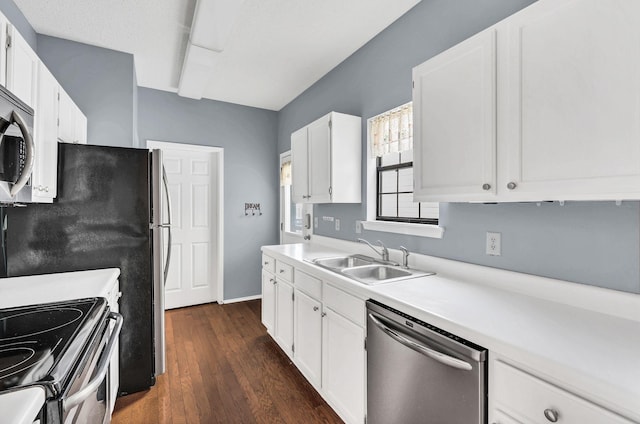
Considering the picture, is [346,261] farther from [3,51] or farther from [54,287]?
[3,51]

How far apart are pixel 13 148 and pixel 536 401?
6.63 feet

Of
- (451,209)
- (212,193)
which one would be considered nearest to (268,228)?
(212,193)

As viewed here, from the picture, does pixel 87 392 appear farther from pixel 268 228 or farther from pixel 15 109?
pixel 268 228

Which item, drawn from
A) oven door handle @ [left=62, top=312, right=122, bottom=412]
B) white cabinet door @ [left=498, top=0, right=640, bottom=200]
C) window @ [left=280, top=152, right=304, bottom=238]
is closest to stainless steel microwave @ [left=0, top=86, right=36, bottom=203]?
oven door handle @ [left=62, top=312, right=122, bottom=412]

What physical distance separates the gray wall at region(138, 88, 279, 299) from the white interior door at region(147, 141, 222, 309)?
143 mm

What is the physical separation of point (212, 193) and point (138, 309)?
220 centimetres

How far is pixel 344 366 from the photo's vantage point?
1748 millimetres

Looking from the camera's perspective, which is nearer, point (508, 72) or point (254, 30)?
point (508, 72)

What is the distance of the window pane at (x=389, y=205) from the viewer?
2482 mm

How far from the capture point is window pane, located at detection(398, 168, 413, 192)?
2.34 metres

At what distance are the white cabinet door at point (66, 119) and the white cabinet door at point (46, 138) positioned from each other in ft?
0.35

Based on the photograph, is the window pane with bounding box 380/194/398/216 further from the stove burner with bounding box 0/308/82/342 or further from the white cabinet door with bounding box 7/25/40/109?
the white cabinet door with bounding box 7/25/40/109

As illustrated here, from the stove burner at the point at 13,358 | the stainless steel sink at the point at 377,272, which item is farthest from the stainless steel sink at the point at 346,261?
the stove burner at the point at 13,358

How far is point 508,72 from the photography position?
1.23 m
